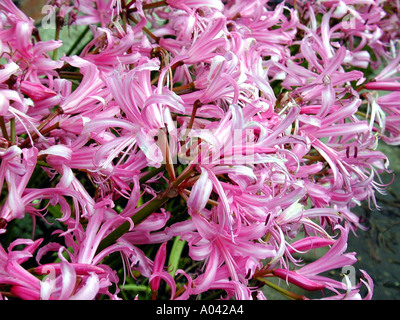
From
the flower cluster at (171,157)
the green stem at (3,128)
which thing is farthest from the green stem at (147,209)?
the green stem at (3,128)

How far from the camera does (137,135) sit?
1.82ft

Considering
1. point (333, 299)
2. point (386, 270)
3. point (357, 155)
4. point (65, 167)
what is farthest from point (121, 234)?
point (386, 270)

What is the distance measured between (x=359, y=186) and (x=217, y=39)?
379 millimetres

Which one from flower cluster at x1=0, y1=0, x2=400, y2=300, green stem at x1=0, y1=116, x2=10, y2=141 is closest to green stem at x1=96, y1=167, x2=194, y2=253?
flower cluster at x1=0, y1=0, x2=400, y2=300

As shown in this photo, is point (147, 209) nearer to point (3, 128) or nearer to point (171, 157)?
point (171, 157)

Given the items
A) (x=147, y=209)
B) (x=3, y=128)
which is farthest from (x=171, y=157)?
(x=3, y=128)

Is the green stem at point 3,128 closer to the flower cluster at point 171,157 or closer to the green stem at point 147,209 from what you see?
the flower cluster at point 171,157

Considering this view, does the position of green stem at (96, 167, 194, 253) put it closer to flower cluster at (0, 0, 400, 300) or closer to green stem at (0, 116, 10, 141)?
flower cluster at (0, 0, 400, 300)

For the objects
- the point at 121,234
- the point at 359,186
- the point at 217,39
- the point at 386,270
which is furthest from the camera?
the point at 386,270

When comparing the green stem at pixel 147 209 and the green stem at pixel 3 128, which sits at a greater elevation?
the green stem at pixel 3 128

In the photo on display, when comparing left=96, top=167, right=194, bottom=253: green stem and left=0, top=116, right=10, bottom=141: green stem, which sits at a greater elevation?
left=0, top=116, right=10, bottom=141: green stem
